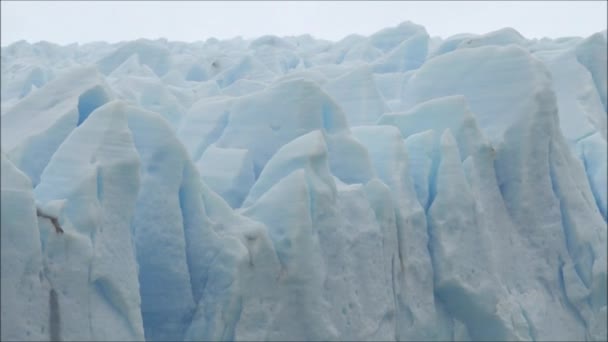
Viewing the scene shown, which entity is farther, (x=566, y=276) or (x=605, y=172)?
(x=605, y=172)

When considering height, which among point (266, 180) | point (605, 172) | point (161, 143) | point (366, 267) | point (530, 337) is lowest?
point (530, 337)

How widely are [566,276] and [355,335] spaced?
1.93 metres

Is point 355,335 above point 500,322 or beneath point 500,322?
above

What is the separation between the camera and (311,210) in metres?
4.74

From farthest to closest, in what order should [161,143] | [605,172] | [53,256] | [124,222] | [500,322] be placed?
[605,172], [500,322], [161,143], [124,222], [53,256]

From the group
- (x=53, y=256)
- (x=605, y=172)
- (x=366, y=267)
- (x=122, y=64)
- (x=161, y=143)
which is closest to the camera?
(x=53, y=256)

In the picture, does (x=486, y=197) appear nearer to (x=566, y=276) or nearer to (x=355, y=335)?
(x=566, y=276)

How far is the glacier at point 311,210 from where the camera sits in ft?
13.2

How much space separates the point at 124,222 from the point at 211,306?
70 cm

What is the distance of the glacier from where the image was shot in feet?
13.2

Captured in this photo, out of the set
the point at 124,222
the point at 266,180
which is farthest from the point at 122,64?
the point at 124,222

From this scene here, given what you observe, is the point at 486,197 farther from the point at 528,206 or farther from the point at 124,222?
the point at 124,222

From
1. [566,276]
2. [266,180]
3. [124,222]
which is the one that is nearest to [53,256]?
[124,222]

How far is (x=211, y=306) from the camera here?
4.44m
